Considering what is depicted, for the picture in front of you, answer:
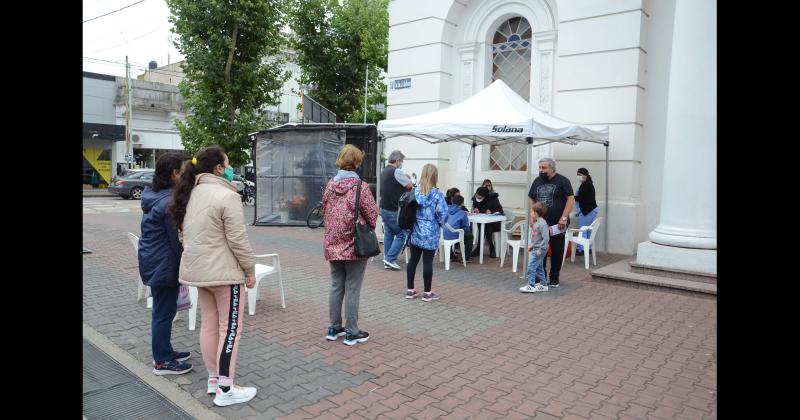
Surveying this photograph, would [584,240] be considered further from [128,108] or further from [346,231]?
[128,108]

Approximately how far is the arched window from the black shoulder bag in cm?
792

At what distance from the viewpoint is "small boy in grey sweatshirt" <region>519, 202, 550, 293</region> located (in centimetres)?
714

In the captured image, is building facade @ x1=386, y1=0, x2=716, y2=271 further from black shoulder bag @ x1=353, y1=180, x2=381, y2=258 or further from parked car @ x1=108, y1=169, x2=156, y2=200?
parked car @ x1=108, y1=169, x2=156, y2=200

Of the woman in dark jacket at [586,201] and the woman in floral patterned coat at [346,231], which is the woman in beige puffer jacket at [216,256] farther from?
the woman in dark jacket at [586,201]

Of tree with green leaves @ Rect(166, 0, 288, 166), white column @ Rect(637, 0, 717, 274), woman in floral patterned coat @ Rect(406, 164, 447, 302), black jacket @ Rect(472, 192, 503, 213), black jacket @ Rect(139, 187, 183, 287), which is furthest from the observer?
tree with green leaves @ Rect(166, 0, 288, 166)

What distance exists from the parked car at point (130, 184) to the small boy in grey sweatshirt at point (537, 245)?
897 inches

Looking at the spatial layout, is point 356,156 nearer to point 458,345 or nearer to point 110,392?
point 458,345

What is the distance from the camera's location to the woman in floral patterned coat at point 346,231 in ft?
15.9

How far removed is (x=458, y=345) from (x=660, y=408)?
70.9 inches

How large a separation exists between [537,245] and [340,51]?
736 inches

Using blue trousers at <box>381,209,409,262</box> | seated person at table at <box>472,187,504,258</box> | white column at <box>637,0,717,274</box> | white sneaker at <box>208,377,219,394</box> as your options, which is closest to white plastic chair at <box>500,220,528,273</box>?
seated person at table at <box>472,187,504,258</box>

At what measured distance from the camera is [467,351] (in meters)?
4.99

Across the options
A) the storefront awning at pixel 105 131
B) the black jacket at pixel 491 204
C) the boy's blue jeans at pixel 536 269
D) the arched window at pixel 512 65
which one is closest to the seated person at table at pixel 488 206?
the black jacket at pixel 491 204
